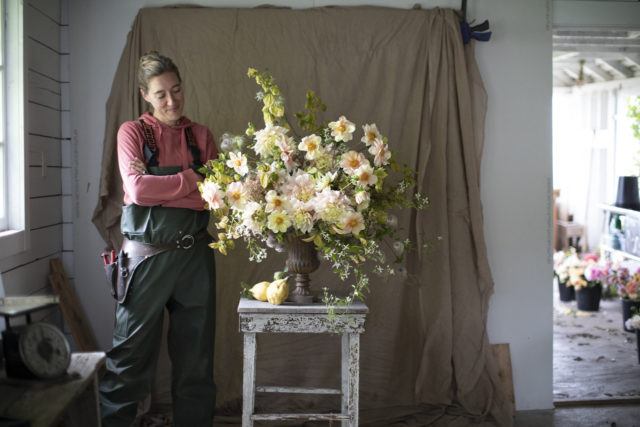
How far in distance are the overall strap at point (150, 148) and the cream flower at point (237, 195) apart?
1.59 feet

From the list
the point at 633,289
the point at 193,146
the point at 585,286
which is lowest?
the point at 585,286

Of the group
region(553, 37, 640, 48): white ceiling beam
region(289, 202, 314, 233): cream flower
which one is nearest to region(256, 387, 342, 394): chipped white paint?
region(289, 202, 314, 233): cream flower

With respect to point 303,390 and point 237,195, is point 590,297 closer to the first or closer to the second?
point 303,390

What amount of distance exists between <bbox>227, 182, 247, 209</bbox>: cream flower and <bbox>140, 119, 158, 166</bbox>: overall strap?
485 mm

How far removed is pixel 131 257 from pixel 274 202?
2.53 ft

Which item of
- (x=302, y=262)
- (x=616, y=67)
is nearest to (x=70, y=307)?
(x=302, y=262)

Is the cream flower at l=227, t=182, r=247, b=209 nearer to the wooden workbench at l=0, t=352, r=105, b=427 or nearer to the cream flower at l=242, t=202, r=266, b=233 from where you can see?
the cream flower at l=242, t=202, r=266, b=233

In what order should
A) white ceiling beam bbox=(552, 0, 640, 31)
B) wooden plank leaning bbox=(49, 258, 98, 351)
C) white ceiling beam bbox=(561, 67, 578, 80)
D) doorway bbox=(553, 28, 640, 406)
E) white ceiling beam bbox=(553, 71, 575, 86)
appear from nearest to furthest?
wooden plank leaning bbox=(49, 258, 98, 351)
white ceiling beam bbox=(552, 0, 640, 31)
doorway bbox=(553, 28, 640, 406)
white ceiling beam bbox=(561, 67, 578, 80)
white ceiling beam bbox=(553, 71, 575, 86)

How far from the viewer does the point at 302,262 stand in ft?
8.24

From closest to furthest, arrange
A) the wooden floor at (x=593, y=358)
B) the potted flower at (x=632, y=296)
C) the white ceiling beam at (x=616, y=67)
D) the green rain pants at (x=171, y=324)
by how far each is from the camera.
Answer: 1. the green rain pants at (x=171, y=324)
2. the wooden floor at (x=593, y=358)
3. the potted flower at (x=632, y=296)
4. the white ceiling beam at (x=616, y=67)

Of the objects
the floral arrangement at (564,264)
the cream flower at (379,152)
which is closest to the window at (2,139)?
the cream flower at (379,152)

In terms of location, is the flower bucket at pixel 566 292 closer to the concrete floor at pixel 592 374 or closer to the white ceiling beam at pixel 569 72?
the concrete floor at pixel 592 374

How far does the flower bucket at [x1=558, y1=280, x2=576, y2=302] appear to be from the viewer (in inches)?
239

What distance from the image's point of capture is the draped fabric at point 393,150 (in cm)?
317
